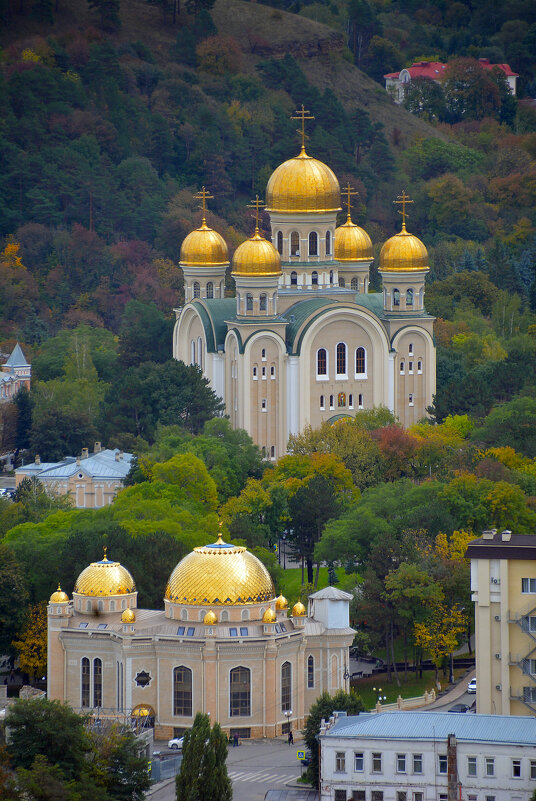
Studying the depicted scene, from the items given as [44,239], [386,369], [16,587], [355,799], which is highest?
[44,239]

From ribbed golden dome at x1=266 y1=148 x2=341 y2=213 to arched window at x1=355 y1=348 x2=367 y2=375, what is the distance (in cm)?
621

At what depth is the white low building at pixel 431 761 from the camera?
7488cm

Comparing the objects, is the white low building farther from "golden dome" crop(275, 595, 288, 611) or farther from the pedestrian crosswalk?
"golden dome" crop(275, 595, 288, 611)

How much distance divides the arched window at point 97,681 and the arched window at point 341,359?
34.9 m

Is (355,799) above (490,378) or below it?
below

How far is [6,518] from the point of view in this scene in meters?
105

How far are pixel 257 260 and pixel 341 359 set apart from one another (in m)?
5.42

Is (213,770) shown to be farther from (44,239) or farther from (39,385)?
(44,239)

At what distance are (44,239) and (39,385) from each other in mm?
31777

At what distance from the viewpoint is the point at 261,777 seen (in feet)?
262

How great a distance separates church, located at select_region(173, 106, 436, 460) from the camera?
11712 cm

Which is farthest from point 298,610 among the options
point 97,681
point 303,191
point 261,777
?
point 303,191

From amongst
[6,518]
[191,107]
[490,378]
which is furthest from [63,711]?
[191,107]

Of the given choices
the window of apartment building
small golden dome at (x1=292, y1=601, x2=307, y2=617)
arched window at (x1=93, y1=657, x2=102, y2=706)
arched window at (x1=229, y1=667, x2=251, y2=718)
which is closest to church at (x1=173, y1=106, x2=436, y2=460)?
small golden dome at (x1=292, y1=601, x2=307, y2=617)
